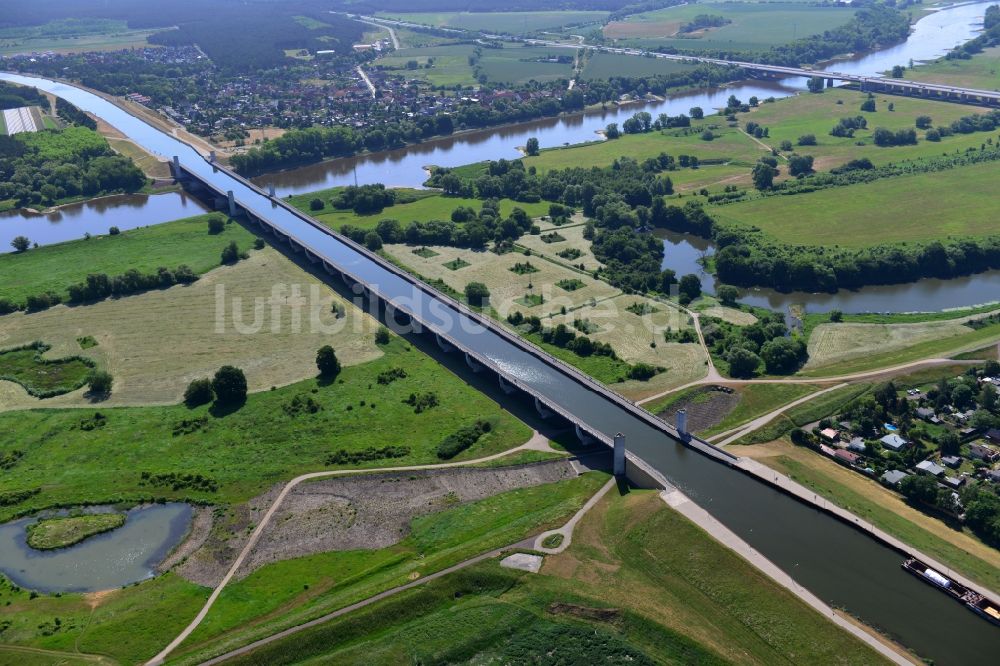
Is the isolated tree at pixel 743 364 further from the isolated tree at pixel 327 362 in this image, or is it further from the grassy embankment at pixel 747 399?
the isolated tree at pixel 327 362

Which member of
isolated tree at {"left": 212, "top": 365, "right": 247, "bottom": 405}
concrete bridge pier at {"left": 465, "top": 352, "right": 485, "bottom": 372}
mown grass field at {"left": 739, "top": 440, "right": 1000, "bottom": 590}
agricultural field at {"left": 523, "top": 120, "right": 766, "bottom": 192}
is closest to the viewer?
mown grass field at {"left": 739, "top": 440, "right": 1000, "bottom": 590}

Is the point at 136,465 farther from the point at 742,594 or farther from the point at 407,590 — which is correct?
the point at 742,594

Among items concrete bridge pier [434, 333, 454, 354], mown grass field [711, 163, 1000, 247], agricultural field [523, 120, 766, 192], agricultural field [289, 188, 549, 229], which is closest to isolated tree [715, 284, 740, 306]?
mown grass field [711, 163, 1000, 247]

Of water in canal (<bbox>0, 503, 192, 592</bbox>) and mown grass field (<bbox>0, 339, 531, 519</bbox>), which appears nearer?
water in canal (<bbox>0, 503, 192, 592</bbox>)

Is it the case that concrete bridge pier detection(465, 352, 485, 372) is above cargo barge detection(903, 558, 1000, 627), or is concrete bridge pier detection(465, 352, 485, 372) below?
above

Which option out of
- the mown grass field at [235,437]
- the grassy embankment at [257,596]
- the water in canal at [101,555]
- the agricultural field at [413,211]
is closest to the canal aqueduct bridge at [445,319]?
the agricultural field at [413,211]

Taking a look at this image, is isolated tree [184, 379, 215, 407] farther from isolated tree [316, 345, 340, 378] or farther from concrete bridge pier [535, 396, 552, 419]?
concrete bridge pier [535, 396, 552, 419]
